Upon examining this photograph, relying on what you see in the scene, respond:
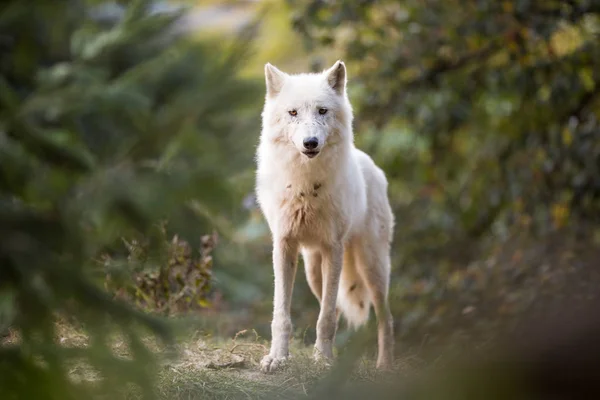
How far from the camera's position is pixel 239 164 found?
1.99 meters

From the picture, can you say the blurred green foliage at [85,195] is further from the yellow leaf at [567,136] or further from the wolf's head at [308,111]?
the yellow leaf at [567,136]

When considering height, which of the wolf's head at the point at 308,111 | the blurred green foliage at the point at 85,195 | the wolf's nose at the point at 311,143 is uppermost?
the wolf's head at the point at 308,111

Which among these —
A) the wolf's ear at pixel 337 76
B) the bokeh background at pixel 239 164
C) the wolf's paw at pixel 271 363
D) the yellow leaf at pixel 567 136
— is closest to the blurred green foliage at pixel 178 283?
the bokeh background at pixel 239 164

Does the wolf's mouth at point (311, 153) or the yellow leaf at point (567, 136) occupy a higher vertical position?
the yellow leaf at point (567, 136)

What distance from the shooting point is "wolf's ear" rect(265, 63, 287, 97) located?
14.8 feet

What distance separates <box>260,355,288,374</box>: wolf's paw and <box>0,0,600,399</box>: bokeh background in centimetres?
34

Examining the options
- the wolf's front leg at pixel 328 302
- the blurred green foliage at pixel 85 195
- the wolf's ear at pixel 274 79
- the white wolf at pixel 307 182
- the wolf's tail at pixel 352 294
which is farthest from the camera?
the wolf's tail at pixel 352 294

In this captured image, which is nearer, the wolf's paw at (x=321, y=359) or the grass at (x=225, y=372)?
the grass at (x=225, y=372)

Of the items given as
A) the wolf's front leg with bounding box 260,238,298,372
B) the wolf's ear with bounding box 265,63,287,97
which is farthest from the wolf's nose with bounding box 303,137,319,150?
the wolf's front leg with bounding box 260,238,298,372

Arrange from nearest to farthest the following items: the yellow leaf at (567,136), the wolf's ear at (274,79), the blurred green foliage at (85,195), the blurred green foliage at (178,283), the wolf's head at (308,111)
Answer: the blurred green foliage at (85,195) < the wolf's head at (308,111) < the wolf's ear at (274,79) < the blurred green foliage at (178,283) < the yellow leaf at (567,136)

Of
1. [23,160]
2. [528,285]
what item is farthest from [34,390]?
[528,285]

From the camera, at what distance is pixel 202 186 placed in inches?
44.5

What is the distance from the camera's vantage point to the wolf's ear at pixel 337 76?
4.53 m

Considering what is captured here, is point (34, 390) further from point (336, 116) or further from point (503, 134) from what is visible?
point (503, 134)
